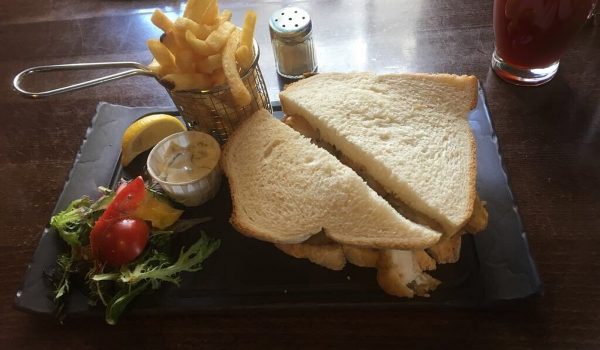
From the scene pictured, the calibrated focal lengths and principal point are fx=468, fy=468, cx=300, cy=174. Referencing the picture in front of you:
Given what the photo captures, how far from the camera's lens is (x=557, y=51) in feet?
6.37

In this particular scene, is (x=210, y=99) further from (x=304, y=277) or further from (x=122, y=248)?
(x=304, y=277)

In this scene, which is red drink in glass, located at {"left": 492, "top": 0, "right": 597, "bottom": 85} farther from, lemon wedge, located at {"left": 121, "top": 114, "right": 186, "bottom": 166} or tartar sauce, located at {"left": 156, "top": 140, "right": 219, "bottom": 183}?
lemon wedge, located at {"left": 121, "top": 114, "right": 186, "bottom": 166}

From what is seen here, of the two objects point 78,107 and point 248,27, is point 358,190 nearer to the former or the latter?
point 248,27

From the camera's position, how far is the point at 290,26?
2.01 m

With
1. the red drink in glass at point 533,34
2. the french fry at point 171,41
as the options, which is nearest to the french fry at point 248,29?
the french fry at point 171,41

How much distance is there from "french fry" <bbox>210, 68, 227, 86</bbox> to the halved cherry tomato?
44cm

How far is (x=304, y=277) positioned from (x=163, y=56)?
886 millimetres

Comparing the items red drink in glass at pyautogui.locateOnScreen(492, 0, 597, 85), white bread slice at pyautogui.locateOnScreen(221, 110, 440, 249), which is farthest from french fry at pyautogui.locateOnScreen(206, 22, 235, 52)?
red drink in glass at pyautogui.locateOnScreen(492, 0, 597, 85)

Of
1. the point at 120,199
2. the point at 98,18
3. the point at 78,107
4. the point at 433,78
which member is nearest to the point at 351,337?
the point at 120,199

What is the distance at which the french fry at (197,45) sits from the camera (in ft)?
4.98

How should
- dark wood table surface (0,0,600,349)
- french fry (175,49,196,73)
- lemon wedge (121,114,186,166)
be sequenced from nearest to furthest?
1. dark wood table surface (0,0,600,349)
2. french fry (175,49,196,73)
3. lemon wedge (121,114,186,166)

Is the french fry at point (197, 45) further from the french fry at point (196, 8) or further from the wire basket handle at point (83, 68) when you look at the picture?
the wire basket handle at point (83, 68)

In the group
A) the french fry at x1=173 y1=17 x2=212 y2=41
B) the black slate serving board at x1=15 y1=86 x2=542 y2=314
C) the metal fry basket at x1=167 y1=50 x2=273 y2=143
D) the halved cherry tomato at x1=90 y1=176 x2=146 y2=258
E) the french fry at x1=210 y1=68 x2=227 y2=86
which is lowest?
the black slate serving board at x1=15 y1=86 x2=542 y2=314

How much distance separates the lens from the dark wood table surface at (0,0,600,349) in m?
1.47
